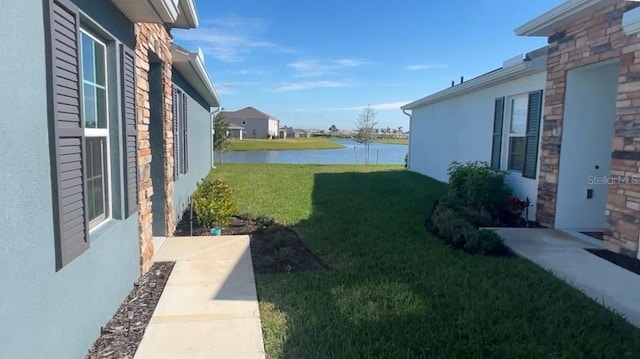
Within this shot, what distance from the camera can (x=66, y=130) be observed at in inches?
96.1

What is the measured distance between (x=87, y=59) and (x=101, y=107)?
43cm

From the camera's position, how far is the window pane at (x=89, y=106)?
10.0 ft

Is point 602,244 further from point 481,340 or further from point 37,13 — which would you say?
point 37,13

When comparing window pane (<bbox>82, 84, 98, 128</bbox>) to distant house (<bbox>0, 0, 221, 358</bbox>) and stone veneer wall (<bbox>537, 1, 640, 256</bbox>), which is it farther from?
stone veneer wall (<bbox>537, 1, 640, 256</bbox>)

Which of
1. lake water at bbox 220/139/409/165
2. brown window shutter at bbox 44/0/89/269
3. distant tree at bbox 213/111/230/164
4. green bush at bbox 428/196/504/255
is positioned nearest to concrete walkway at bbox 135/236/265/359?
brown window shutter at bbox 44/0/89/269

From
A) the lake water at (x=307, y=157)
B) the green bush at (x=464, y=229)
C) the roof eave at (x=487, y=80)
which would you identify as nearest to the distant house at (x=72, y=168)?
the green bush at (x=464, y=229)

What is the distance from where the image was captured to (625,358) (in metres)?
2.80

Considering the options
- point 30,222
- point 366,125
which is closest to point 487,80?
point 30,222

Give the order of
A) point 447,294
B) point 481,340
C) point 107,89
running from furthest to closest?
point 447,294, point 107,89, point 481,340

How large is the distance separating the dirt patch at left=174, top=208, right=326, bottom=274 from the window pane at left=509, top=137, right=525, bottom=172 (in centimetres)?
470

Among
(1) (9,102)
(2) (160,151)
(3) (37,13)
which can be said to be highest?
(3) (37,13)

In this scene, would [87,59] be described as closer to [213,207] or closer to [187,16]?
[187,16]

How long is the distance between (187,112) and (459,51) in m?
12.3

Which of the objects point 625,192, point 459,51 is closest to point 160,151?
point 625,192
